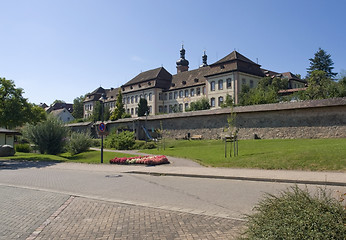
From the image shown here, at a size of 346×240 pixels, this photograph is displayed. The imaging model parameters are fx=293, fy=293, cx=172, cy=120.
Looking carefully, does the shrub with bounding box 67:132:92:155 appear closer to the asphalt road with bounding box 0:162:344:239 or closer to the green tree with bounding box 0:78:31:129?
the green tree with bounding box 0:78:31:129

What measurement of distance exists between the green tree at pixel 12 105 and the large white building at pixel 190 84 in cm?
3771

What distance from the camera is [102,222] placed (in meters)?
6.35

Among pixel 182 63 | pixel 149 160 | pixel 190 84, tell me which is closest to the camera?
pixel 149 160

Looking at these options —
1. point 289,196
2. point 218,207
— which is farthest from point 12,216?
point 289,196

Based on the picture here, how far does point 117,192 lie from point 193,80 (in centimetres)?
6320

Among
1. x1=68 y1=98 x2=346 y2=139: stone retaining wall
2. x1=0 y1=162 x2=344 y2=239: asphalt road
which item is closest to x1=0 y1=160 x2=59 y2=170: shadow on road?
x1=0 y1=162 x2=344 y2=239: asphalt road

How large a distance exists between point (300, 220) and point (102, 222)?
13.8ft

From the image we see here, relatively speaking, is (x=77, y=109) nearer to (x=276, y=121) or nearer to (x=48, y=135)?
(x=48, y=135)

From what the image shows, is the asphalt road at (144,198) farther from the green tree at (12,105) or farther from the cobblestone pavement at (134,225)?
the green tree at (12,105)

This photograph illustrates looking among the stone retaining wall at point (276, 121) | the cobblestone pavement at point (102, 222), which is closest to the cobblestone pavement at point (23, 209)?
the cobblestone pavement at point (102, 222)

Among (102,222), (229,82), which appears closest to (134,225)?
(102,222)

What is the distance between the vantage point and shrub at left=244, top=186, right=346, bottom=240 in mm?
3518

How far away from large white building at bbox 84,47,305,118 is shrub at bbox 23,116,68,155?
107 ft

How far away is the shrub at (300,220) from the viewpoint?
3518 millimetres
